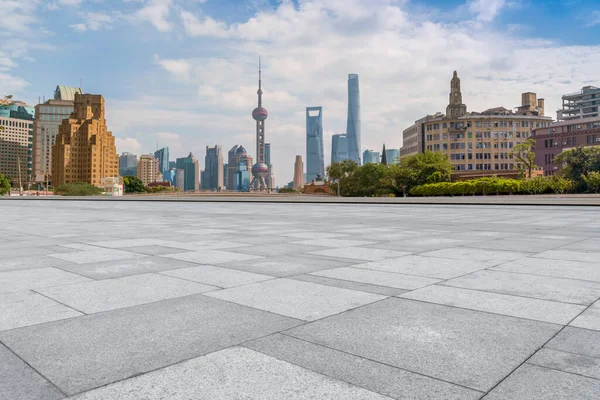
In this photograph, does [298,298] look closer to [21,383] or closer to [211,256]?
[21,383]

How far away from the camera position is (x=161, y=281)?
228 inches

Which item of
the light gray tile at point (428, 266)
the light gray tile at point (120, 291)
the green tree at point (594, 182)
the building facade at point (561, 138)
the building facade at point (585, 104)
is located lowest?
the light gray tile at point (428, 266)

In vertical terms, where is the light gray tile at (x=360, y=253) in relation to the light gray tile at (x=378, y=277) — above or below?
below

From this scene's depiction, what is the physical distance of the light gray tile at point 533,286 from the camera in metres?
4.93

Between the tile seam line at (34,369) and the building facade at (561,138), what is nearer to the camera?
the tile seam line at (34,369)

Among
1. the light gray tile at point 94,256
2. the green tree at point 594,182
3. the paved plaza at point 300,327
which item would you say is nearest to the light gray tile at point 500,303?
the paved plaza at point 300,327

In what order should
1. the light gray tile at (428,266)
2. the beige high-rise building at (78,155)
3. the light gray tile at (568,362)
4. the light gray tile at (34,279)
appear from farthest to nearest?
the beige high-rise building at (78,155) < the light gray tile at (428,266) < the light gray tile at (34,279) < the light gray tile at (568,362)

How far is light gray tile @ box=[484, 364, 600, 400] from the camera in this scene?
2.61 meters

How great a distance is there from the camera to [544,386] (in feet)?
8.95

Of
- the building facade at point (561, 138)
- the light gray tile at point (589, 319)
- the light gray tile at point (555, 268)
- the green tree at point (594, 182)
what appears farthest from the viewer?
the building facade at point (561, 138)

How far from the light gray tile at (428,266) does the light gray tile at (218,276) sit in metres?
1.75

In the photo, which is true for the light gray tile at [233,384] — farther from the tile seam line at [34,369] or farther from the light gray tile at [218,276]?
the light gray tile at [218,276]

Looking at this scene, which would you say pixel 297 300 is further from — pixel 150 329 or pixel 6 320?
pixel 6 320

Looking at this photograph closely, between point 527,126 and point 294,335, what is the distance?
151504 millimetres
